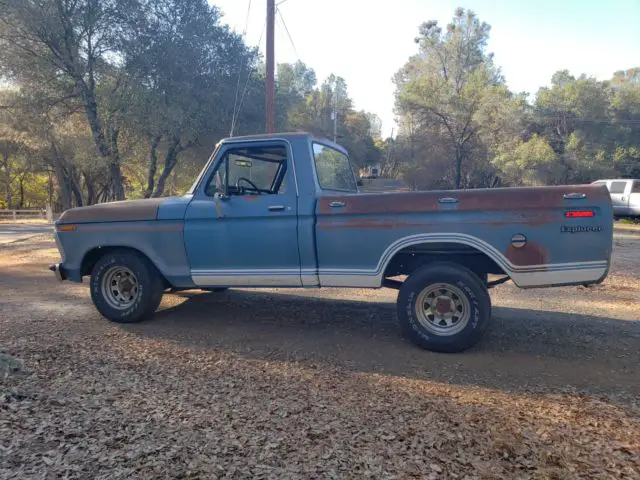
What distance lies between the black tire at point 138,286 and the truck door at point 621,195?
2144 cm

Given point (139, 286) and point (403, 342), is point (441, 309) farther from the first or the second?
point (139, 286)

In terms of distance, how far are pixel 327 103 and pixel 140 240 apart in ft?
196

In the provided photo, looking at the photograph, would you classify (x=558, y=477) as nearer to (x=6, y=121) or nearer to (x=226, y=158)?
(x=226, y=158)

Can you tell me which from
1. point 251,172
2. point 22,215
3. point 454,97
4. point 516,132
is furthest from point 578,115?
point 22,215

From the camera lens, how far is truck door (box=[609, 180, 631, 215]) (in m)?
21.0

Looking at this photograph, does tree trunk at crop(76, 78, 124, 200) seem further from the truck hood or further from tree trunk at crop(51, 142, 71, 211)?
the truck hood

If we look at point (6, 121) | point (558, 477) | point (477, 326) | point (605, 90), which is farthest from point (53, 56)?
point (605, 90)

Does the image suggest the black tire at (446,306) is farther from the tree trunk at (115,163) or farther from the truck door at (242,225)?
the tree trunk at (115,163)

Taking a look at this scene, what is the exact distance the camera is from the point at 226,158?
534 cm

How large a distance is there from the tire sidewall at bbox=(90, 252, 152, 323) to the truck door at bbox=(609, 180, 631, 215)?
70.7 ft

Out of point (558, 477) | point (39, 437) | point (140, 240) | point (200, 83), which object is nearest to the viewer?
point (558, 477)

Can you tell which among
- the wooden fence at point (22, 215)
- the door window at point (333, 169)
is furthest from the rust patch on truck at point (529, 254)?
the wooden fence at point (22, 215)

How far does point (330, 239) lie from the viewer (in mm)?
4766

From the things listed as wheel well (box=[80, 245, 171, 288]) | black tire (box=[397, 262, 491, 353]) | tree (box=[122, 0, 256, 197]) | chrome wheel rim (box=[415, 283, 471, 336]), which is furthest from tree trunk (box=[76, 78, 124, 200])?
chrome wheel rim (box=[415, 283, 471, 336])
